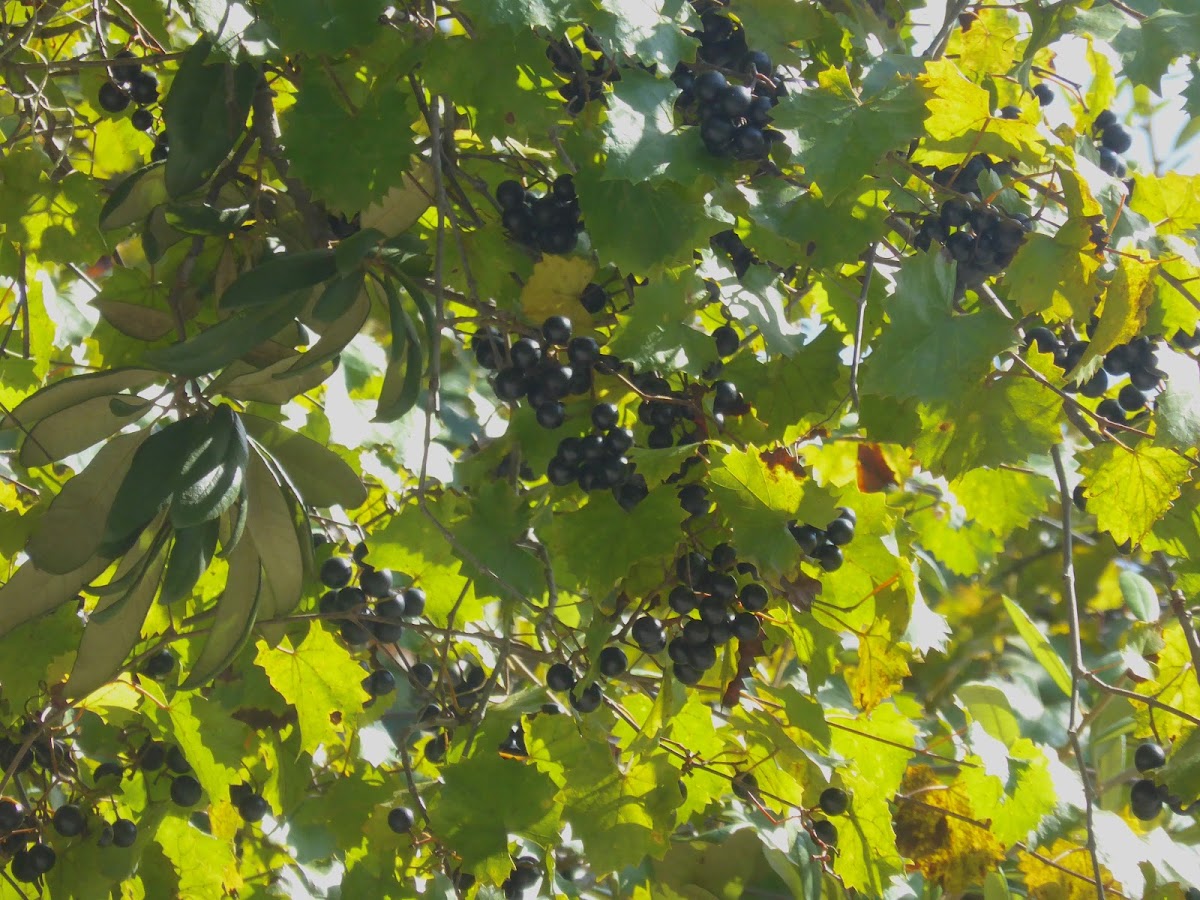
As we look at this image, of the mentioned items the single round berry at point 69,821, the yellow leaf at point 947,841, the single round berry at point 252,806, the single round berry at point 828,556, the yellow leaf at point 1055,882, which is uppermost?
the single round berry at point 828,556

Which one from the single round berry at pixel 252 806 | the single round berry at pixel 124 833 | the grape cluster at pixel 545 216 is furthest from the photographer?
the single round berry at pixel 252 806

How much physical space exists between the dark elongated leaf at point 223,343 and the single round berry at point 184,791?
718 millimetres

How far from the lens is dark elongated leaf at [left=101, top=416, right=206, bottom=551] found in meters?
0.94

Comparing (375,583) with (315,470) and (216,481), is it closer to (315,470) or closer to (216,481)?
(315,470)

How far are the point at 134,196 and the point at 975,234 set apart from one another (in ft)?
2.97

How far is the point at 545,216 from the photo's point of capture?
1.28 meters

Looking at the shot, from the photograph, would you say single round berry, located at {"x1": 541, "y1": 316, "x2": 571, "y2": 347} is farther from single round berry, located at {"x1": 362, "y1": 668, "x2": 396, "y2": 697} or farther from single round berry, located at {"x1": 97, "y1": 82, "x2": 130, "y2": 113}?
single round berry, located at {"x1": 97, "y1": 82, "x2": 130, "y2": 113}

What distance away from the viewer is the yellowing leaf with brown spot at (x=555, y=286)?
4.20ft

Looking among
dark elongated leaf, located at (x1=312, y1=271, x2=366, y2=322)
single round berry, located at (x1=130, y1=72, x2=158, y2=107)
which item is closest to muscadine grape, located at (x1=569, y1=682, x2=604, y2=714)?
dark elongated leaf, located at (x1=312, y1=271, x2=366, y2=322)

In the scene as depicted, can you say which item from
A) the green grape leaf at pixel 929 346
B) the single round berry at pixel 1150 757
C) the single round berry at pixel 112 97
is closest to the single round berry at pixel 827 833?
the single round berry at pixel 1150 757

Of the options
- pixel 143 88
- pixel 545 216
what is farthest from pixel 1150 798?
pixel 143 88

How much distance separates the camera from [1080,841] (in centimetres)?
172

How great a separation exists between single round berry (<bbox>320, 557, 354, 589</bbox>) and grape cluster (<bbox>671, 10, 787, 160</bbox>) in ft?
2.21

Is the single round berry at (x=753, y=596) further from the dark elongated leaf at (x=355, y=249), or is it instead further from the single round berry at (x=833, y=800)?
the dark elongated leaf at (x=355, y=249)
